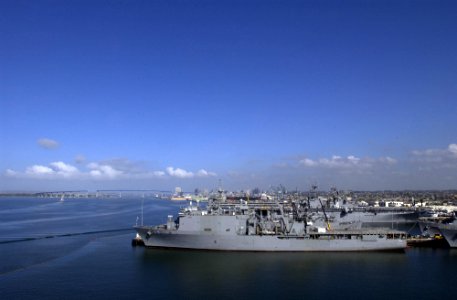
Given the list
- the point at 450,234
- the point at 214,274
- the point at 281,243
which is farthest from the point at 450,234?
the point at 214,274

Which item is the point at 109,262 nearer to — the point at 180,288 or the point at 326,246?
the point at 180,288

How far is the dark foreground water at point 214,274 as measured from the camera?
706 inches

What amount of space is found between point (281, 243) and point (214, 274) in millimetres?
6711

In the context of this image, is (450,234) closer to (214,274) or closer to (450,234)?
(450,234)

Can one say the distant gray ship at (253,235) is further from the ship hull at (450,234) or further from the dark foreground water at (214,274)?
the ship hull at (450,234)

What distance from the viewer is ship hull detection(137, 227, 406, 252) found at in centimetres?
2627

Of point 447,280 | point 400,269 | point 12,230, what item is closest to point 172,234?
point 400,269

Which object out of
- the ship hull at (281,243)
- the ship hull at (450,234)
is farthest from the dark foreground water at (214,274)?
the ship hull at (450,234)

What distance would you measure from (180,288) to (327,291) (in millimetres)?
6850

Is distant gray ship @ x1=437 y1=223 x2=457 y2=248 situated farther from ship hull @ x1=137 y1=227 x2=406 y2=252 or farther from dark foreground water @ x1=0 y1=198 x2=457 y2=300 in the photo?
ship hull @ x1=137 y1=227 x2=406 y2=252

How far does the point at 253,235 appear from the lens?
86.5 ft

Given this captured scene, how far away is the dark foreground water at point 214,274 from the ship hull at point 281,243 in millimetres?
588

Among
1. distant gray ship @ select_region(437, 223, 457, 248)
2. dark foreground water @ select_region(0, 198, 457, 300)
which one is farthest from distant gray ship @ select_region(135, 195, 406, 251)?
distant gray ship @ select_region(437, 223, 457, 248)

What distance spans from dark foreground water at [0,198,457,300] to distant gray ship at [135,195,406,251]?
2.13ft
